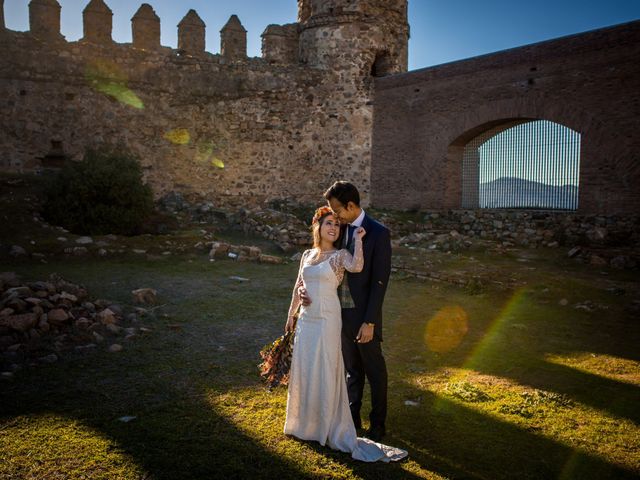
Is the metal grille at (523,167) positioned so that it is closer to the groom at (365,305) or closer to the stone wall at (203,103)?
the stone wall at (203,103)

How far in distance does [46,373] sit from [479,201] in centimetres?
1401

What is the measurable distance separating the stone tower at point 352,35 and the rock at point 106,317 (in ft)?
46.6

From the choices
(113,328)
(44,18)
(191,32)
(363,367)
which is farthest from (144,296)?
(191,32)

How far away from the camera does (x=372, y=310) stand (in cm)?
379

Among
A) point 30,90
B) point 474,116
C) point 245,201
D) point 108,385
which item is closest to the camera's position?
point 108,385

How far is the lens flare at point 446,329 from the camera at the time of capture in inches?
240

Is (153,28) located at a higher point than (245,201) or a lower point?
higher

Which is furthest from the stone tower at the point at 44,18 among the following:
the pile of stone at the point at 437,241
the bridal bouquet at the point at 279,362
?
the bridal bouquet at the point at 279,362

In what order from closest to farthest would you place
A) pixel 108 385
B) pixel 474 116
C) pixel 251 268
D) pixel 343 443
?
pixel 343 443, pixel 108 385, pixel 251 268, pixel 474 116

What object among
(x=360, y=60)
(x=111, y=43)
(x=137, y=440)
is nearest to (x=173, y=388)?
(x=137, y=440)

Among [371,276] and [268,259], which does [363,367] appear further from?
[268,259]

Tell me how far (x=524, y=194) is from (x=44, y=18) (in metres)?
14.1

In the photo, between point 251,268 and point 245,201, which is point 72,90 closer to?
point 245,201

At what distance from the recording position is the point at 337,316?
381 centimetres
